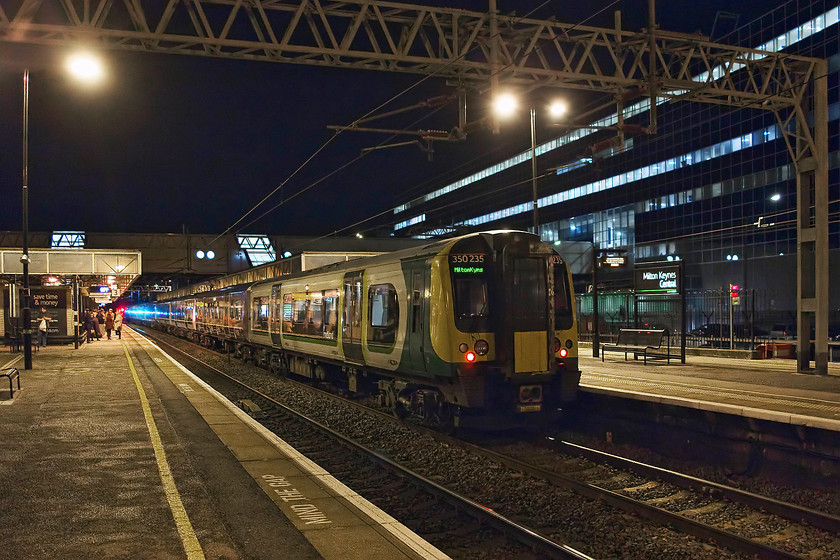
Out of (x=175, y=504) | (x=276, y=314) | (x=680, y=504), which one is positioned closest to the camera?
(x=175, y=504)

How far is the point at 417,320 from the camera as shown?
1155cm

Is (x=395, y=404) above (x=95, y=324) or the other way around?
the other way around

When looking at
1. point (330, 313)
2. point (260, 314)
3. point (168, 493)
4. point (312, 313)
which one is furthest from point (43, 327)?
point (168, 493)

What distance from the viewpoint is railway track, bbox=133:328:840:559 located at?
21.8ft

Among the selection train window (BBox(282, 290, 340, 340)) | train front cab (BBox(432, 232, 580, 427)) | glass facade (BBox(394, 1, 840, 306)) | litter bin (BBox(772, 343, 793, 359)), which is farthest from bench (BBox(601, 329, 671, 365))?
glass facade (BBox(394, 1, 840, 306))

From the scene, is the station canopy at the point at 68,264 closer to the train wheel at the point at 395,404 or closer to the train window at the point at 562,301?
the train wheel at the point at 395,404

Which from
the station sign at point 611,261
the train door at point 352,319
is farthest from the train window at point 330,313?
the station sign at point 611,261

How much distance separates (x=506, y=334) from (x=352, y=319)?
449 centimetres

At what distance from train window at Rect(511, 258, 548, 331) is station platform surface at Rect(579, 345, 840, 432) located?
6.86ft

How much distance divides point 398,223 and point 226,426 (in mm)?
90677

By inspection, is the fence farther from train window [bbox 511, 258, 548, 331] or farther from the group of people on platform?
the group of people on platform

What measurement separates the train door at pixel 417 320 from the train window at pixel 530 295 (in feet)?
4.76

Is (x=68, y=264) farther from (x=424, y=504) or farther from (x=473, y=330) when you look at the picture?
(x=424, y=504)

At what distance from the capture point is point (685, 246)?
2280 inches
